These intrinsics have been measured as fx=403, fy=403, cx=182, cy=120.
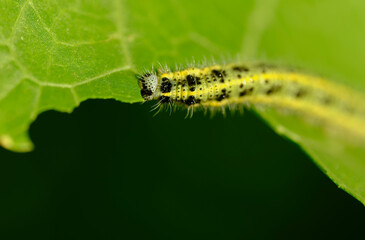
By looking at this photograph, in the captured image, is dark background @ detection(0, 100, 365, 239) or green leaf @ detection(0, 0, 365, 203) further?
dark background @ detection(0, 100, 365, 239)

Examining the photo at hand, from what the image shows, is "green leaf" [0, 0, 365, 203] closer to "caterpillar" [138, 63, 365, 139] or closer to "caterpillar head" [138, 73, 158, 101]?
"caterpillar head" [138, 73, 158, 101]

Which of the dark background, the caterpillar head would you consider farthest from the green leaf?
the dark background

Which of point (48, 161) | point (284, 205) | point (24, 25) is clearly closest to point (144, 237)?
point (48, 161)

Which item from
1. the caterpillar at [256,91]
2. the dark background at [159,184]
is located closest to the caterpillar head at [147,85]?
the caterpillar at [256,91]

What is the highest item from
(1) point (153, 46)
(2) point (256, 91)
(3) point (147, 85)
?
(1) point (153, 46)

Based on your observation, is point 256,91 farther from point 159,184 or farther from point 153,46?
point 159,184

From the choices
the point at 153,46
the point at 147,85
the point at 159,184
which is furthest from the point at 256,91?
the point at 159,184
